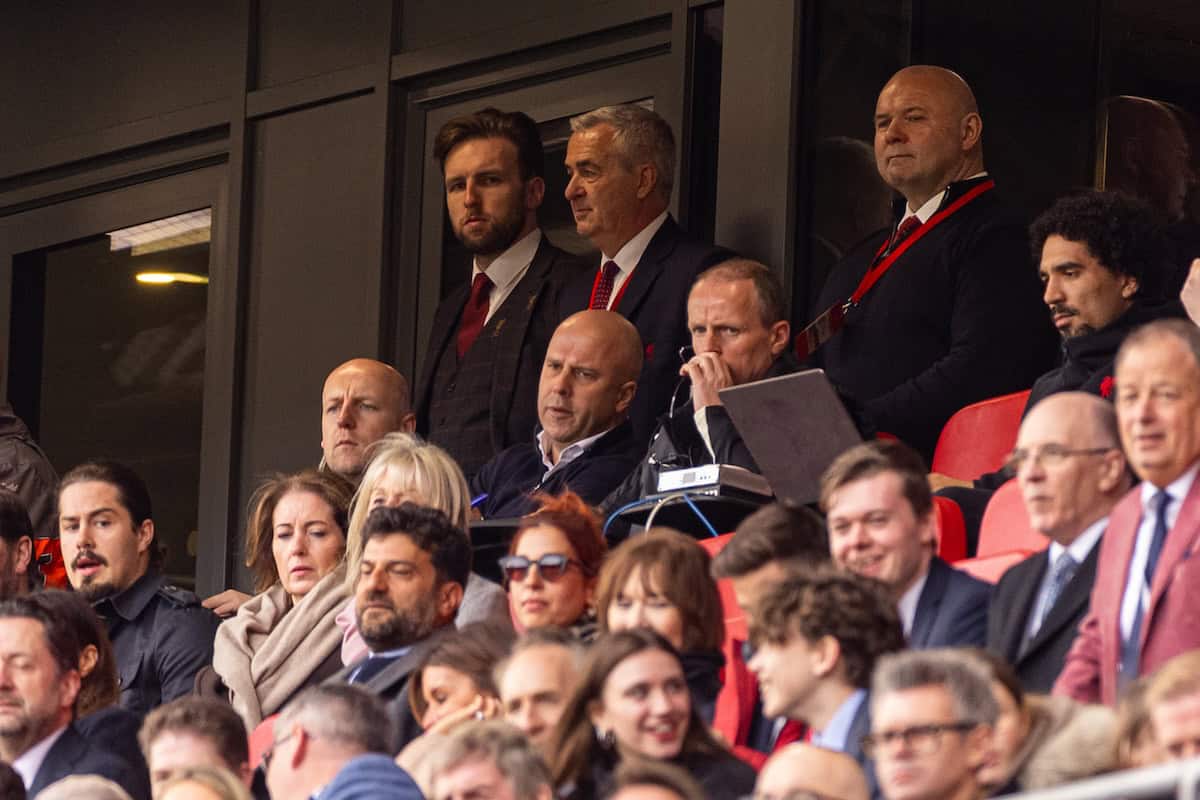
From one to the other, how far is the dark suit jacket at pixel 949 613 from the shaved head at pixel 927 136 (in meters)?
2.14

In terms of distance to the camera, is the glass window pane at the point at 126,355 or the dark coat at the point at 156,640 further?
the glass window pane at the point at 126,355

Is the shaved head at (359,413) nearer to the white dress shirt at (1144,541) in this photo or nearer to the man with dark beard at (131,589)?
the man with dark beard at (131,589)

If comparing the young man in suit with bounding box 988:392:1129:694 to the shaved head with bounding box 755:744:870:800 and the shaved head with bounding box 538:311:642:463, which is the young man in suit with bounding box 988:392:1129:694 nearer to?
the shaved head with bounding box 755:744:870:800

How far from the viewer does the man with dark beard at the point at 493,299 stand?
21.6 ft

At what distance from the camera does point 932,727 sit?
3.21 meters

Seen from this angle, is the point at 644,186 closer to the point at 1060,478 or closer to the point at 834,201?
the point at 834,201

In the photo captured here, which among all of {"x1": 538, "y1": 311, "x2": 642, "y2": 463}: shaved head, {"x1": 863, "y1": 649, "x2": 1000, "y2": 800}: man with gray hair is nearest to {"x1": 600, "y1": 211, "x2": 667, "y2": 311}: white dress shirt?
{"x1": 538, "y1": 311, "x2": 642, "y2": 463}: shaved head

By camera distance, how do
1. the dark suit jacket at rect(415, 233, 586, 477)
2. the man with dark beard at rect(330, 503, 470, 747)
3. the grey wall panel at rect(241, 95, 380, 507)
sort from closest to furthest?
the man with dark beard at rect(330, 503, 470, 747), the dark suit jacket at rect(415, 233, 586, 477), the grey wall panel at rect(241, 95, 380, 507)

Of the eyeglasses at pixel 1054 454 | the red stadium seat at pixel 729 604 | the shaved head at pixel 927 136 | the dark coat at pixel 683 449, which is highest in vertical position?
the shaved head at pixel 927 136

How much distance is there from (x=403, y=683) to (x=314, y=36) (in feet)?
13.0

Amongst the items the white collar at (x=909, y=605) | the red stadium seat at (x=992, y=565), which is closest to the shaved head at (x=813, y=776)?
the white collar at (x=909, y=605)

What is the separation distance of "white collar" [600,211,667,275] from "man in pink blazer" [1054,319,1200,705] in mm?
2680

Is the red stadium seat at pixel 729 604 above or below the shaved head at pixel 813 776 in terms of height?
above

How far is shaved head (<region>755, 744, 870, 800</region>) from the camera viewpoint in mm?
3209
